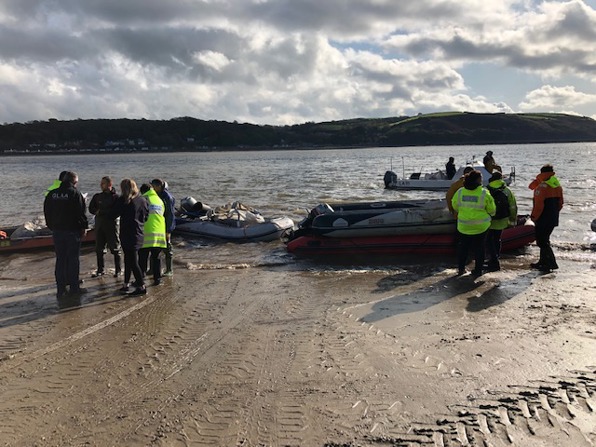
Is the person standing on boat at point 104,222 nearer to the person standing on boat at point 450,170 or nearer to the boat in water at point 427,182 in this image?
the boat in water at point 427,182

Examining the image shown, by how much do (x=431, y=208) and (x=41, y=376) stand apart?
25.8 ft

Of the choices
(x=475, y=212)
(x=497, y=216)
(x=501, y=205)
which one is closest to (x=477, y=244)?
(x=475, y=212)

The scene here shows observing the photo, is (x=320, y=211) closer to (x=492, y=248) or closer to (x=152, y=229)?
(x=492, y=248)

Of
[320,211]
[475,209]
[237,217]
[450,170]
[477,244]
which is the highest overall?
[450,170]

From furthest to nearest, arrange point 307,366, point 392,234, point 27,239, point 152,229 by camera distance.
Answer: point 27,239 < point 392,234 < point 152,229 < point 307,366

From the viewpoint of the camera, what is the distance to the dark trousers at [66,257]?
6.84 metres

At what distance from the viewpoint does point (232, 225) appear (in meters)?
12.7

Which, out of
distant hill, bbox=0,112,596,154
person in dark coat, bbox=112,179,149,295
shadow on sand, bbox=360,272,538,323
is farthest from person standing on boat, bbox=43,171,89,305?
distant hill, bbox=0,112,596,154

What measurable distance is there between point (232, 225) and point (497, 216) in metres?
6.87

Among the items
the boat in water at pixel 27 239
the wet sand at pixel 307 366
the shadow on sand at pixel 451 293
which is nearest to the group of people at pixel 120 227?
the wet sand at pixel 307 366

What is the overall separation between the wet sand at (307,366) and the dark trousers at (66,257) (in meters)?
0.33

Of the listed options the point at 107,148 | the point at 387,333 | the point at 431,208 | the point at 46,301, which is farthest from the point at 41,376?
the point at 107,148

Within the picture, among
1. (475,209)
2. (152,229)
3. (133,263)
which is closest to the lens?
(133,263)

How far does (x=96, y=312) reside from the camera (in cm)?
634
